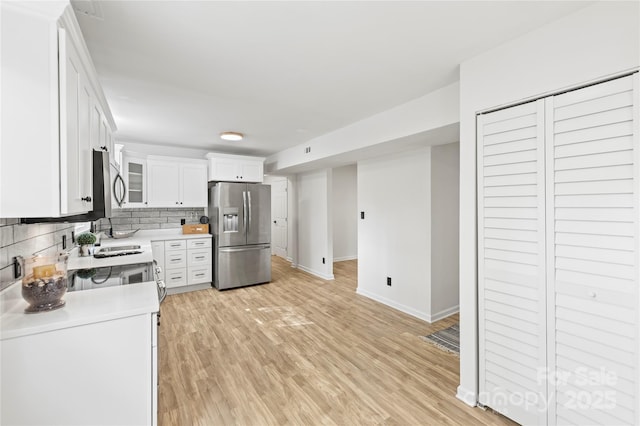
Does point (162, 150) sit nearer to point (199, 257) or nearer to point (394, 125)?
point (199, 257)

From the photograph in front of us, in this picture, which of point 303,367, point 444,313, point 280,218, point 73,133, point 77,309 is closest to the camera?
point 73,133

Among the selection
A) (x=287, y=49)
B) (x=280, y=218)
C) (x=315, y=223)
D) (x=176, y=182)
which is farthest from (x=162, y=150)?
(x=287, y=49)

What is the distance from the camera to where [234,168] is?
5102mm

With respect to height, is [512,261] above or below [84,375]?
Result: above

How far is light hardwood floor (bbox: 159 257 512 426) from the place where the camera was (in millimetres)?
1952

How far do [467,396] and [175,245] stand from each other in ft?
14.0

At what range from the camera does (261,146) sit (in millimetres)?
5035

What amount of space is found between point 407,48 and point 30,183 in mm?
2148

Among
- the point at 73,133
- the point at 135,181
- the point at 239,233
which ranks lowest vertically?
the point at 239,233

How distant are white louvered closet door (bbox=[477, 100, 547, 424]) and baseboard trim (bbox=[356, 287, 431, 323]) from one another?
60.6 inches

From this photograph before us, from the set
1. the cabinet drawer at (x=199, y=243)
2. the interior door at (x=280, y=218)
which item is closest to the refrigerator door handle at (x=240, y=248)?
the cabinet drawer at (x=199, y=243)

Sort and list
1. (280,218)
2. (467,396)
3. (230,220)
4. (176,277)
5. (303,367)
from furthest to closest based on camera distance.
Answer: (280,218)
(230,220)
(176,277)
(303,367)
(467,396)

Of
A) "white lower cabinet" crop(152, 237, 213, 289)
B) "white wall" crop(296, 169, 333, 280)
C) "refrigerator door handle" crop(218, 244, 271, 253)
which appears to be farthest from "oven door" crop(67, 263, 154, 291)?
"white wall" crop(296, 169, 333, 280)

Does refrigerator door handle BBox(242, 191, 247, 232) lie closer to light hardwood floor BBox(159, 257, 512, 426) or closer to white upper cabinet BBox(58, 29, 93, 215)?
light hardwood floor BBox(159, 257, 512, 426)
